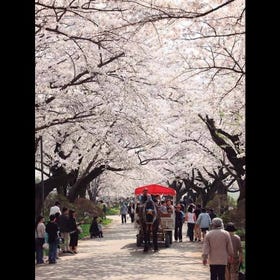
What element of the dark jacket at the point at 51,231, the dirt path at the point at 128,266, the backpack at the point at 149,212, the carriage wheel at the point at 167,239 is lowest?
the dirt path at the point at 128,266

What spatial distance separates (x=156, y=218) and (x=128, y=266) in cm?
407

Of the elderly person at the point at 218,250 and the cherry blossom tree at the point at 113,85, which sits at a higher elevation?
the cherry blossom tree at the point at 113,85

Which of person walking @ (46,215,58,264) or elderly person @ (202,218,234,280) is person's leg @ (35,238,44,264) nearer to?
person walking @ (46,215,58,264)

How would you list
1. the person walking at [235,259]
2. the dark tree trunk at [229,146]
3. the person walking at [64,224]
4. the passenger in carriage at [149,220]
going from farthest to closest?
the dark tree trunk at [229,146] < the person walking at [64,224] < the passenger in carriage at [149,220] < the person walking at [235,259]

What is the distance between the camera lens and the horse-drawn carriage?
62.2 ft

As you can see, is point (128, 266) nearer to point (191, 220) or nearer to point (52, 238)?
point (52, 238)

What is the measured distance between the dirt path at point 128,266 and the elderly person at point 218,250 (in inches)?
142

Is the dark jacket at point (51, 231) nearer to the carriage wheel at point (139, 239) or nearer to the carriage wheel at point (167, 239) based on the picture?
the carriage wheel at point (139, 239)

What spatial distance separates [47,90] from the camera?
58.5ft

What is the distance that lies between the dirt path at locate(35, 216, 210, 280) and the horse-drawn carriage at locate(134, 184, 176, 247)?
74 cm

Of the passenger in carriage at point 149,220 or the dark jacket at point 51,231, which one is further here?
the passenger in carriage at point 149,220

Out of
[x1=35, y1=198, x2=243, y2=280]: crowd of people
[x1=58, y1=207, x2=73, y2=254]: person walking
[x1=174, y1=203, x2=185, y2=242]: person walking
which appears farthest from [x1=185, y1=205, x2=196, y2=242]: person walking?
[x1=58, y1=207, x2=73, y2=254]: person walking

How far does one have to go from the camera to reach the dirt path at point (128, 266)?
13555 mm

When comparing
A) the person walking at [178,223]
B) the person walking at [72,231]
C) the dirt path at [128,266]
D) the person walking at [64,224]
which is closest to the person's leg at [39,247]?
the dirt path at [128,266]
